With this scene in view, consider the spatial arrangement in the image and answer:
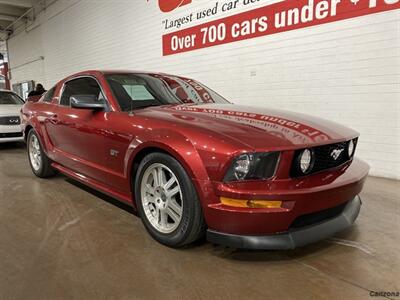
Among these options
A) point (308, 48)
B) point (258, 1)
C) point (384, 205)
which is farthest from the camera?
point (258, 1)

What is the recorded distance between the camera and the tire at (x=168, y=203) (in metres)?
1.99

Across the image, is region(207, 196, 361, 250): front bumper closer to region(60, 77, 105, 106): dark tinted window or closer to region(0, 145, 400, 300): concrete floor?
region(0, 145, 400, 300): concrete floor

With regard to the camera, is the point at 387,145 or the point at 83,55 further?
the point at 83,55

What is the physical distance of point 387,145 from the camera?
4086 millimetres

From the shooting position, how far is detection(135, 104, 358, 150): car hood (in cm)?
187

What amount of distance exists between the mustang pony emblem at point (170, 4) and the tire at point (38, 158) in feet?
13.1

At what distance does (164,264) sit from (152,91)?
150 centimetres

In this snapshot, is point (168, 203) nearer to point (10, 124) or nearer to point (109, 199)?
point (109, 199)

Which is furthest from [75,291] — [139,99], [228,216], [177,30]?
[177,30]

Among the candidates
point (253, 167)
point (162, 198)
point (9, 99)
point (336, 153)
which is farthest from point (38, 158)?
A: point (9, 99)

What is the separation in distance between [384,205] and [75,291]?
2704mm

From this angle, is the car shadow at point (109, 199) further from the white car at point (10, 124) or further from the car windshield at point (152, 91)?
the white car at point (10, 124)

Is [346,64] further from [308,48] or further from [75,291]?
[75,291]

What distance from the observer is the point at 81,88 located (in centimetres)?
330
